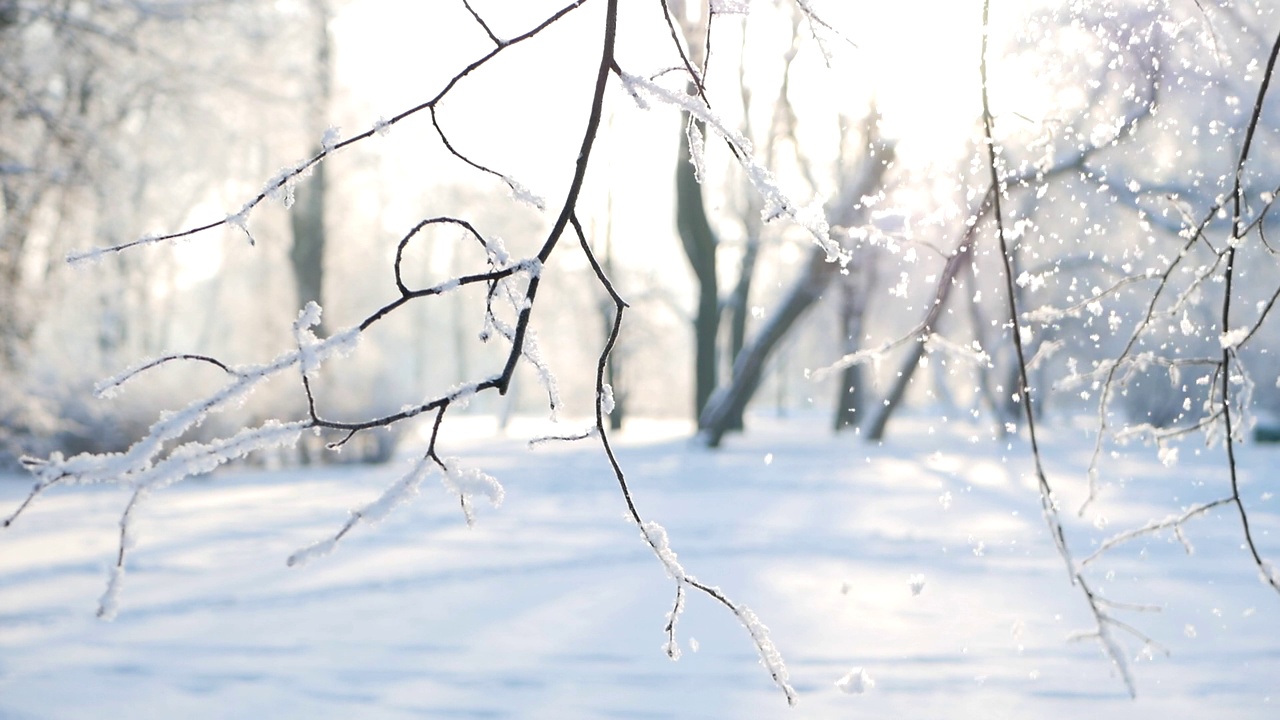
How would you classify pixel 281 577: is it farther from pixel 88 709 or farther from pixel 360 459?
pixel 360 459

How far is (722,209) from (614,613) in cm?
215

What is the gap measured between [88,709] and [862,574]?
311 cm

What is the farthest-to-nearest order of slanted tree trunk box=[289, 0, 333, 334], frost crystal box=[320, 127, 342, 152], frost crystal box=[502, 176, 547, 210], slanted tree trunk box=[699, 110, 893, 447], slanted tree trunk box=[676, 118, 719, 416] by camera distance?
slanted tree trunk box=[289, 0, 333, 334] < slanted tree trunk box=[676, 118, 719, 416] < slanted tree trunk box=[699, 110, 893, 447] < frost crystal box=[502, 176, 547, 210] < frost crystal box=[320, 127, 342, 152]

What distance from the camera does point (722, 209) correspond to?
6.99 ft

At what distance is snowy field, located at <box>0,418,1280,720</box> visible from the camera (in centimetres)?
284

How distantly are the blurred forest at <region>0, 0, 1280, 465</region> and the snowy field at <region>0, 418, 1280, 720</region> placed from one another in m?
0.71

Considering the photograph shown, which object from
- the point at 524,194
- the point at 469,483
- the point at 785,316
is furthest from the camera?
the point at 785,316

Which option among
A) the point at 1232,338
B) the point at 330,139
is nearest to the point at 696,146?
the point at 330,139

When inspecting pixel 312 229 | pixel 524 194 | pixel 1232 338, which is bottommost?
pixel 1232 338

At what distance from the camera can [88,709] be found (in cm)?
277

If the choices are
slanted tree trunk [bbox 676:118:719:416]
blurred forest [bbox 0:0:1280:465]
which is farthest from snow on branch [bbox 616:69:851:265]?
slanted tree trunk [bbox 676:118:719:416]

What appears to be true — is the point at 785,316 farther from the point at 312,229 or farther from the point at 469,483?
the point at 469,483

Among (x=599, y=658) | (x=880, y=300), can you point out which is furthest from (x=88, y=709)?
(x=880, y=300)

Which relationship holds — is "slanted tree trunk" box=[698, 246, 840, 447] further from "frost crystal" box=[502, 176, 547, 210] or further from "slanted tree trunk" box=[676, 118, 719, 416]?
"frost crystal" box=[502, 176, 547, 210]
